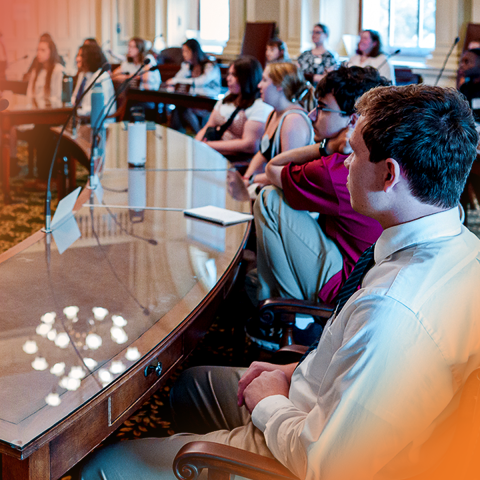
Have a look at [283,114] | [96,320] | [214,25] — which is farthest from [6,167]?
[214,25]

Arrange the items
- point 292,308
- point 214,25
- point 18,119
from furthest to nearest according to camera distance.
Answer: point 214,25
point 18,119
point 292,308

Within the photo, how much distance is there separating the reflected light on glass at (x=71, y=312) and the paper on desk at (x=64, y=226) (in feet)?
1.30

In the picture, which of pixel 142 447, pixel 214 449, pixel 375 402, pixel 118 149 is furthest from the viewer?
pixel 118 149

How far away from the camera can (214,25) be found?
10.9 metres

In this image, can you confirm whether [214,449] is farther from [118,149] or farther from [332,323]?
[118,149]

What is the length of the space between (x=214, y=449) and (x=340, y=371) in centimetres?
25

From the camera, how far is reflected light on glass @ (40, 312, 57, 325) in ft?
3.96

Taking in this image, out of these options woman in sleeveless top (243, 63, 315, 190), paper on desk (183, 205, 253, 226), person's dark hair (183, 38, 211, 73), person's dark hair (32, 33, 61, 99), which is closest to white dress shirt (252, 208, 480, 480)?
paper on desk (183, 205, 253, 226)

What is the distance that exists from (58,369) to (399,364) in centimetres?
57

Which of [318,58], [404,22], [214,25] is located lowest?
[318,58]

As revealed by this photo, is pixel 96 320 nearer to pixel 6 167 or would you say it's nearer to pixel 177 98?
pixel 6 167

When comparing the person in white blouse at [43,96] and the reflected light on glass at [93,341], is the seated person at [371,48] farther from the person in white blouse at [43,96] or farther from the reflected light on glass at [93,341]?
the reflected light on glass at [93,341]

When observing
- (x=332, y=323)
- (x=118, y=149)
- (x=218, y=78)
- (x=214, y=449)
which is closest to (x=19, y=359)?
Answer: (x=214, y=449)

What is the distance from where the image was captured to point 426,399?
2.78 ft
